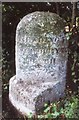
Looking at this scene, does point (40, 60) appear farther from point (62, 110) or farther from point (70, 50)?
point (62, 110)

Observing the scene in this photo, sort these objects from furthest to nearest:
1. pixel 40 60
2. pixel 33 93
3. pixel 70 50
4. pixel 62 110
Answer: pixel 70 50, pixel 40 60, pixel 33 93, pixel 62 110

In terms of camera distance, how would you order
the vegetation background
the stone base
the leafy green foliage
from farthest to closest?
the stone base → the vegetation background → the leafy green foliage

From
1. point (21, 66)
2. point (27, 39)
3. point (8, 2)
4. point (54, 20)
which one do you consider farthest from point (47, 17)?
point (8, 2)

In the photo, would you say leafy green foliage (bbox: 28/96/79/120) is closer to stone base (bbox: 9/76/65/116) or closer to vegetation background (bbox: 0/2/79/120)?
vegetation background (bbox: 0/2/79/120)

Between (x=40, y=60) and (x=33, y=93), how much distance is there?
42cm

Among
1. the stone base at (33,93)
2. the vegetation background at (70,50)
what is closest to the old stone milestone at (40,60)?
the stone base at (33,93)

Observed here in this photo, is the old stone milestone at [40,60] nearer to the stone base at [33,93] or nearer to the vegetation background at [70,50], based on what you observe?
the stone base at [33,93]

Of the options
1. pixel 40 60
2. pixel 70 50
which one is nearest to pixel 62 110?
pixel 40 60

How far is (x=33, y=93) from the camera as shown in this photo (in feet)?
11.4

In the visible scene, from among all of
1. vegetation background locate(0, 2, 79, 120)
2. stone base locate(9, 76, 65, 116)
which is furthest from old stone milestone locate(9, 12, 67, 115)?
vegetation background locate(0, 2, 79, 120)

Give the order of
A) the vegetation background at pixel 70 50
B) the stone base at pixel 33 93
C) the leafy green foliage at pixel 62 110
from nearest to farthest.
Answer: the leafy green foliage at pixel 62 110 → the vegetation background at pixel 70 50 → the stone base at pixel 33 93

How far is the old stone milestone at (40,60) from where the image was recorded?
11.6 ft

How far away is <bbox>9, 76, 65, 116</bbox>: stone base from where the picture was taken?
3.48 meters

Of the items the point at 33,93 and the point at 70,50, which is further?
the point at 70,50
